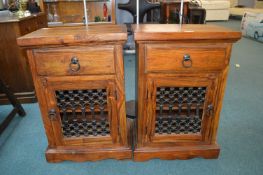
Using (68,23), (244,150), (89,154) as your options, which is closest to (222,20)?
(68,23)

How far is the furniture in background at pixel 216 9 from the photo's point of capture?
6.96 meters

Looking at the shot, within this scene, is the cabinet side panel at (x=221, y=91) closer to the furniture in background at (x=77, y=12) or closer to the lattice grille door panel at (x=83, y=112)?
the lattice grille door panel at (x=83, y=112)

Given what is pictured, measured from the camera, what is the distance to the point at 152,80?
102cm

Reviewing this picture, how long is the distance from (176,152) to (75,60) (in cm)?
75

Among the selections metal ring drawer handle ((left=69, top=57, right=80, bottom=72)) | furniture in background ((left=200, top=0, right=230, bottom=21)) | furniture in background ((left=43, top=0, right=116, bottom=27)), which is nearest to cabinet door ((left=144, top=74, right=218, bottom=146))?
metal ring drawer handle ((left=69, top=57, right=80, bottom=72))

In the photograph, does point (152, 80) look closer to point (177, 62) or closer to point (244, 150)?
point (177, 62)

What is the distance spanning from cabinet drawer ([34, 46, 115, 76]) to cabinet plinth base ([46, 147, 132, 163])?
0.47m

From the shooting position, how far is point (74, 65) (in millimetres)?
964

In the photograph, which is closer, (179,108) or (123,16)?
(179,108)

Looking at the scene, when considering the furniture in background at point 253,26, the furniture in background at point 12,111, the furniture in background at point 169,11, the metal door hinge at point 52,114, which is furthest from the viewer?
the furniture in background at point 253,26

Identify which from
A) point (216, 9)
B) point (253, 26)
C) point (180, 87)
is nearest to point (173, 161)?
point (180, 87)

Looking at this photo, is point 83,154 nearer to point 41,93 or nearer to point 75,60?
point 41,93

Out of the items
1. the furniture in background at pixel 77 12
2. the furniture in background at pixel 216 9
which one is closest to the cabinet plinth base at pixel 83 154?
the furniture in background at pixel 77 12

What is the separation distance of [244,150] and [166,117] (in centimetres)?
57
